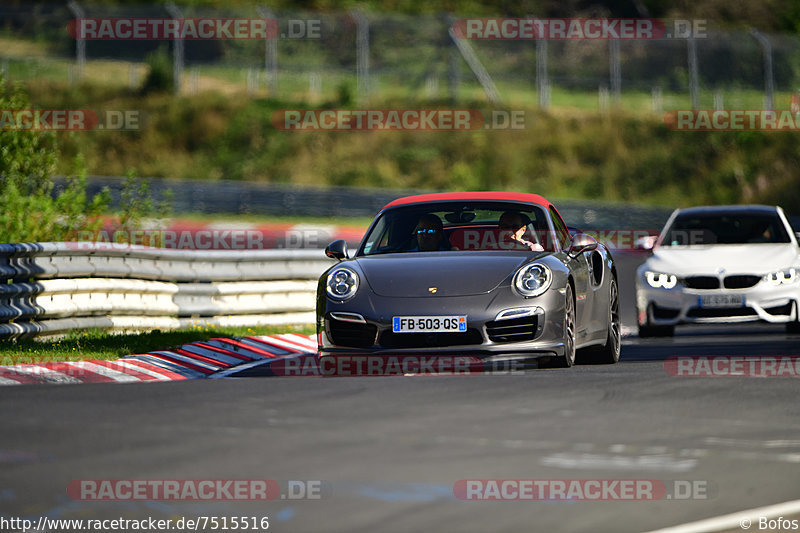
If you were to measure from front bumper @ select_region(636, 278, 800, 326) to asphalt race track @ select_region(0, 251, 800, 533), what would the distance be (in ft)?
15.2

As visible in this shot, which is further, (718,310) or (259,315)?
(259,315)

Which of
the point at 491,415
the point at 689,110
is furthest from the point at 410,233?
the point at 689,110

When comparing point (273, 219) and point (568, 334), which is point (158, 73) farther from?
point (568, 334)

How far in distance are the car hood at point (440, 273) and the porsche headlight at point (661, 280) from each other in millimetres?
4567

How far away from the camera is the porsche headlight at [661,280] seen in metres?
14.2

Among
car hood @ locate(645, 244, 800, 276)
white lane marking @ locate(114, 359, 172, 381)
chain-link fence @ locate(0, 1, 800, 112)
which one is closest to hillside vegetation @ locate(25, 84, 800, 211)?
chain-link fence @ locate(0, 1, 800, 112)

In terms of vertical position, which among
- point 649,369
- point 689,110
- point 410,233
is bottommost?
point 649,369

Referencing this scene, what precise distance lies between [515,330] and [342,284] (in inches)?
50.4

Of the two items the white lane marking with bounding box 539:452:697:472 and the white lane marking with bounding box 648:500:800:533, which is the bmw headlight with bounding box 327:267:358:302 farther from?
the white lane marking with bounding box 648:500:800:533

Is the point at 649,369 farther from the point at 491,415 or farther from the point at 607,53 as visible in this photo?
the point at 607,53

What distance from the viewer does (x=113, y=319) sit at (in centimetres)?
1329

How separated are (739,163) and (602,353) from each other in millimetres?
31559

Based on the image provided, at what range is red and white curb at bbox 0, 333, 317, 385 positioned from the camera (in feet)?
32.2

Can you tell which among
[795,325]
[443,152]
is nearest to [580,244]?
[795,325]
